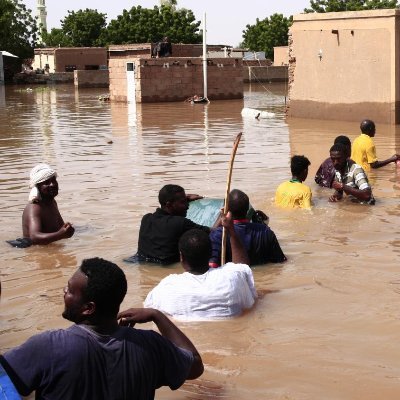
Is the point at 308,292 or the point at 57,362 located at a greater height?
the point at 57,362

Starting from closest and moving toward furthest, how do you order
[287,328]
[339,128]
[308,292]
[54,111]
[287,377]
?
[287,377], [287,328], [308,292], [339,128], [54,111]

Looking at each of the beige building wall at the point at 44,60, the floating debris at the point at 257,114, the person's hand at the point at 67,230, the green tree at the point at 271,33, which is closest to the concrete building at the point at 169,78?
the floating debris at the point at 257,114

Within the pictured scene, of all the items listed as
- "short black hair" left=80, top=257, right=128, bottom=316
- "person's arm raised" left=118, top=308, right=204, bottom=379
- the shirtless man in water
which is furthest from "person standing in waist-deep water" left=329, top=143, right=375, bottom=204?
"short black hair" left=80, top=257, right=128, bottom=316

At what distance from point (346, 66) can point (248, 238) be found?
14489 mm

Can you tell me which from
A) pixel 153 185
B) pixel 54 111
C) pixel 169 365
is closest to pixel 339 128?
pixel 153 185

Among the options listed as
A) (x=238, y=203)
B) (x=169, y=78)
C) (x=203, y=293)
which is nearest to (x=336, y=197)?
(x=238, y=203)

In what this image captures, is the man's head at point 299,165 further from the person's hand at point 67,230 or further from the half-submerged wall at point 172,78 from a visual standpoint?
the half-submerged wall at point 172,78

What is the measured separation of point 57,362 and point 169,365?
52 centimetres

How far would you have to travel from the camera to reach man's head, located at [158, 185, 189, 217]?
23.2 ft

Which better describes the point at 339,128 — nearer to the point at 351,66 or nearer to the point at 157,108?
the point at 351,66

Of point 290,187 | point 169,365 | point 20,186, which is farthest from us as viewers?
point 20,186

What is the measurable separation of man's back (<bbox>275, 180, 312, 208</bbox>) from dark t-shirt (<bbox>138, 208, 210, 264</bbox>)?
250 centimetres

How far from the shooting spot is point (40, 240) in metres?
7.95

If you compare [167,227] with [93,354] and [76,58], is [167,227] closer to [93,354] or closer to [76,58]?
[93,354]
